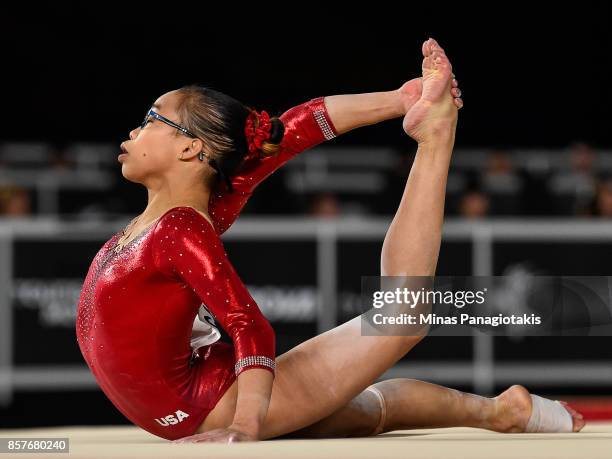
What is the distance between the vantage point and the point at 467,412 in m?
2.12

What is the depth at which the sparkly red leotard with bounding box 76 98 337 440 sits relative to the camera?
68.4 inches

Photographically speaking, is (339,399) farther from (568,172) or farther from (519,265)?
(568,172)

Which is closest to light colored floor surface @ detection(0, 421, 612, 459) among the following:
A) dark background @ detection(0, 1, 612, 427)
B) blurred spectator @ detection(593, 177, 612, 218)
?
blurred spectator @ detection(593, 177, 612, 218)

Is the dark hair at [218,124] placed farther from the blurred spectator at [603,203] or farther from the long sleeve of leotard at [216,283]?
the blurred spectator at [603,203]

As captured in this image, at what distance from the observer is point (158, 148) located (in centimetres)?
195

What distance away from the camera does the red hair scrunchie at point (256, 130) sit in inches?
77.9

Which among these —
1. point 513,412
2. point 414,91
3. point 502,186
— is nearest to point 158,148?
point 414,91

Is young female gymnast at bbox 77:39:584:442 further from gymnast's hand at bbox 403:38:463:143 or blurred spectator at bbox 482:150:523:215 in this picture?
blurred spectator at bbox 482:150:523:215

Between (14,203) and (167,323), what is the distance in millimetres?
3983

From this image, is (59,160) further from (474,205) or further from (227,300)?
(227,300)

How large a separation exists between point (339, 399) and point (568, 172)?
5.96 metres

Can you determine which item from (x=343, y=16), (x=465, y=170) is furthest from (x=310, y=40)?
(x=465, y=170)

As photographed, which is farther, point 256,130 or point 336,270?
point 336,270

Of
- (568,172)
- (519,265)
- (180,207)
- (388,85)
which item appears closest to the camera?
(180,207)
